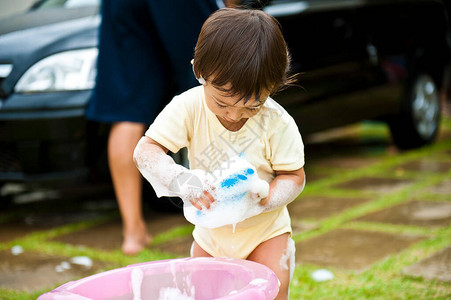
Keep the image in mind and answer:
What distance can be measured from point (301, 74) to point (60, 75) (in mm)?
1482

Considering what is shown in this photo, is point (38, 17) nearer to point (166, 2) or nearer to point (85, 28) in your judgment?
point (85, 28)

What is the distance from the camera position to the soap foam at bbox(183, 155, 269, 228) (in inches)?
63.9

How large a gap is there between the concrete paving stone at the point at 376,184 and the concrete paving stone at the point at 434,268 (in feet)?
4.66

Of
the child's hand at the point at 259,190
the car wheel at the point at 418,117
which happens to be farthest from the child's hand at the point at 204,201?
the car wheel at the point at 418,117

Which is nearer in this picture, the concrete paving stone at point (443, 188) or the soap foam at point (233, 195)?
the soap foam at point (233, 195)

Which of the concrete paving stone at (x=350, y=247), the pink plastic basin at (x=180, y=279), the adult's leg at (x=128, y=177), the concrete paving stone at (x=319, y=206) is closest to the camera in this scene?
the pink plastic basin at (x=180, y=279)

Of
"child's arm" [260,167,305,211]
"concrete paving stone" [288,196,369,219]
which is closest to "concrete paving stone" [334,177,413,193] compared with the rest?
"concrete paving stone" [288,196,369,219]

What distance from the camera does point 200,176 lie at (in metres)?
1.61

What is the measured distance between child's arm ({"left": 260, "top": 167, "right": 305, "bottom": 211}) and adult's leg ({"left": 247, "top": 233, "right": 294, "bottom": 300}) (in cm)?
16

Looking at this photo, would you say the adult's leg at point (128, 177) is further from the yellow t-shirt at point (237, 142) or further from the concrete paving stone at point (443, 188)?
the concrete paving stone at point (443, 188)

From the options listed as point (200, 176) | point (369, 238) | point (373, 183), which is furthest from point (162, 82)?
point (373, 183)

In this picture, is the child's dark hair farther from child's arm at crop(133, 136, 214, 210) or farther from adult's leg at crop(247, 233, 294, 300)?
adult's leg at crop(247, 233, 294, 300)

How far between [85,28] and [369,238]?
6.16ft

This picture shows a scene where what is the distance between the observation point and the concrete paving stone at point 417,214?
3.52 meters
